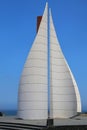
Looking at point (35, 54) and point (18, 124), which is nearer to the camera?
point (18, 124)

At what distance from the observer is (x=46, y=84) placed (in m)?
35.2

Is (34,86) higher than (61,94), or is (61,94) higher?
(34,86)

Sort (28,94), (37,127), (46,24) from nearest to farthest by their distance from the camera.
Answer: (37,127), (28,94), (46,24)

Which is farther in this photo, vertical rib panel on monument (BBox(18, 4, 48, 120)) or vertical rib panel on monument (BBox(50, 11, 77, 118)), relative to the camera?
vertical rib panel on monument (BBox(50, 11, 77, 118))

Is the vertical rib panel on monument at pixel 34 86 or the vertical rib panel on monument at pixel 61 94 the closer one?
the vertical rib panel on monument at pixel 34 86

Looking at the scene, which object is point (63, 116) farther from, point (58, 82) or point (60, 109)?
point (58, 82)

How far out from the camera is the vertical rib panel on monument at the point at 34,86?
3444 cm

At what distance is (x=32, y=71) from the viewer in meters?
34.8

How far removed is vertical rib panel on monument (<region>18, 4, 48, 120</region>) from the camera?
34.4 m

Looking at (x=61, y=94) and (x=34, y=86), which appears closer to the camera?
(x=34, y=86)

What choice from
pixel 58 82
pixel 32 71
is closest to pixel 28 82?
pixel 32 71

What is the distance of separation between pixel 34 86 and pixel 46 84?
4.77 feet

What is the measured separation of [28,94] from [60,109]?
13.1 feet

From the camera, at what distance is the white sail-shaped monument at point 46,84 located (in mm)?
34531
